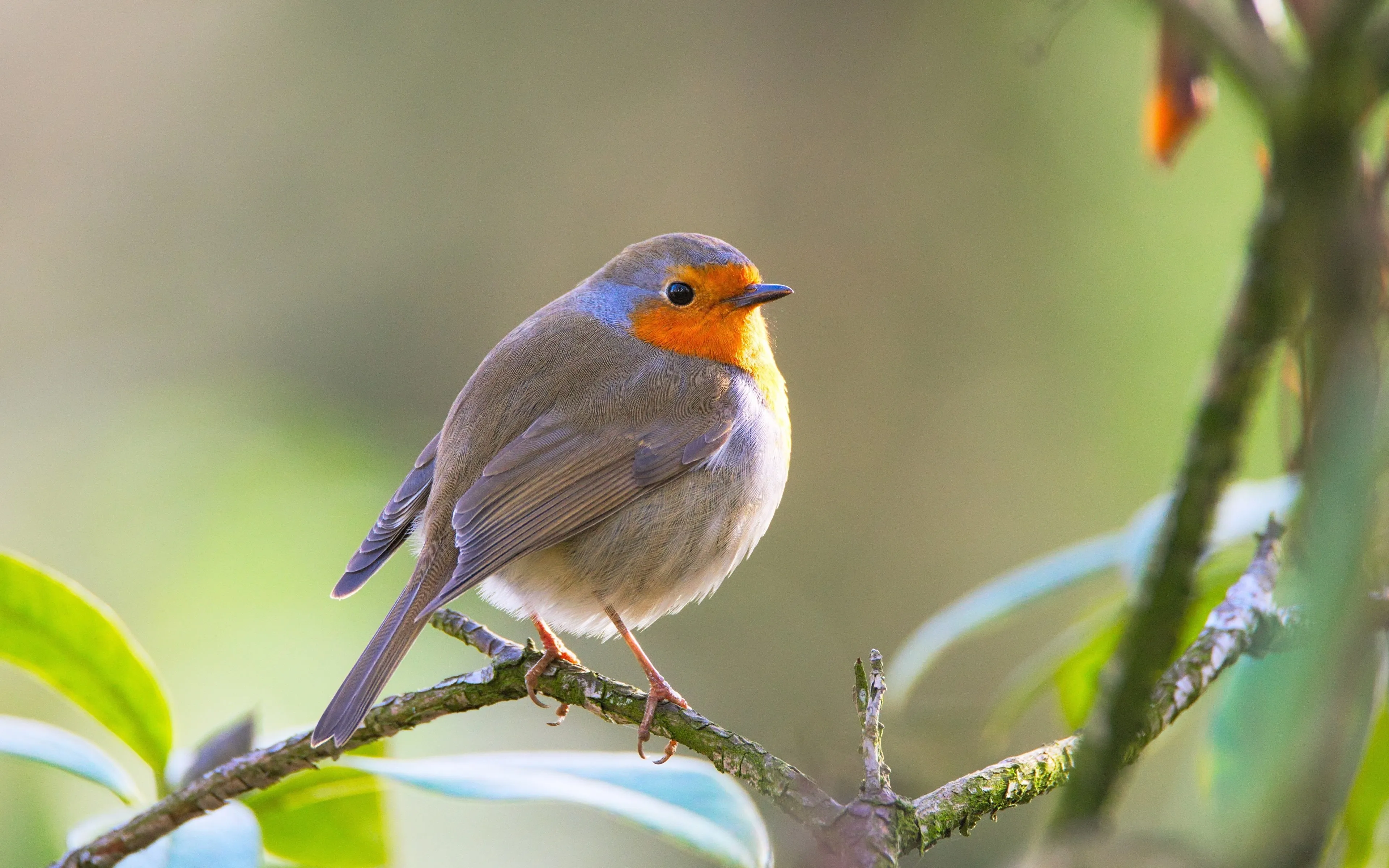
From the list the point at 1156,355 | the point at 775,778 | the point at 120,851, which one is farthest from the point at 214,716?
the point at 1156,355

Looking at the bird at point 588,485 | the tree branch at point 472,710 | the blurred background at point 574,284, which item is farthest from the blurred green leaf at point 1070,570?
the blurred background at point 574,284

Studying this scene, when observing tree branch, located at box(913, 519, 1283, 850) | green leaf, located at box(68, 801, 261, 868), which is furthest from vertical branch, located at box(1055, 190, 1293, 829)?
green leaf, located at box(68, 801, 261, 868)

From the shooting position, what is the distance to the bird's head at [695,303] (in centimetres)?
319

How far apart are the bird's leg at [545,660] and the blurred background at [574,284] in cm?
168

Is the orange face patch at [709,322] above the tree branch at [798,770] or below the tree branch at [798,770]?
above

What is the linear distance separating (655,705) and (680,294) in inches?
61.2

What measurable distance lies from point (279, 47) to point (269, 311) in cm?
145

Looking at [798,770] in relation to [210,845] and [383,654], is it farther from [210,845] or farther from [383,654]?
[383,654]

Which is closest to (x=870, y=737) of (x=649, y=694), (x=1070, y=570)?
(x=649, y=694)

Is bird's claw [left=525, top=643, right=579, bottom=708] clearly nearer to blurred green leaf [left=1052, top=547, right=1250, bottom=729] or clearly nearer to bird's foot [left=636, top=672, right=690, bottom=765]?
bird's foot [left=636, top=672, right=690, bottom=765]

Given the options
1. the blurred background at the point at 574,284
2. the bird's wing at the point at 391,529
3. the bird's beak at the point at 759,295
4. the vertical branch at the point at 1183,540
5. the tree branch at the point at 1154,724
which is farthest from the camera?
the blurred background at the point at 574,284

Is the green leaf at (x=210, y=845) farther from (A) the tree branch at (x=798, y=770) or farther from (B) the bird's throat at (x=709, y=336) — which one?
(B) the bird's throat at (x=709, y=336)

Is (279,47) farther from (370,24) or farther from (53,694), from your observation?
(53,694)

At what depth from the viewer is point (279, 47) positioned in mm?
6648
